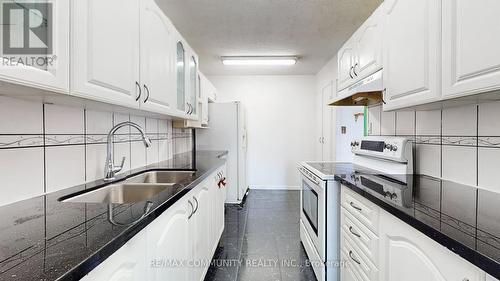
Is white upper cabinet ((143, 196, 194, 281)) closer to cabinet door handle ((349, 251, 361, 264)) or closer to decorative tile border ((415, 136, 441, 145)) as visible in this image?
cabinet door handle ((349, 251, 361, 264))

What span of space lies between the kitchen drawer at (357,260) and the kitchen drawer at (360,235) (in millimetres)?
30

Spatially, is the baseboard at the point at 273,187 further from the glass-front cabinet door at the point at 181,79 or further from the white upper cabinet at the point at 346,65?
the glass-front cabinet door at the point at 181,79

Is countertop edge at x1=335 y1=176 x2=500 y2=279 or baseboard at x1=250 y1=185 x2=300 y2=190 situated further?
baseboard at x1=250 y1=185 x2=300 y2=190

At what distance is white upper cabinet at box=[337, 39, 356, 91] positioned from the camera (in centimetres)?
213

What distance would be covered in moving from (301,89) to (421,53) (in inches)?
149

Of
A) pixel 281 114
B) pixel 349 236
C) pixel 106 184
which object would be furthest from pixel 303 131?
pixel 106 184

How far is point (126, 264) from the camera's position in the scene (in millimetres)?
772

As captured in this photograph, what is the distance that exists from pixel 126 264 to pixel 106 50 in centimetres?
89

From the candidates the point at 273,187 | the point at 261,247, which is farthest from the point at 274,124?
the point at 261,247

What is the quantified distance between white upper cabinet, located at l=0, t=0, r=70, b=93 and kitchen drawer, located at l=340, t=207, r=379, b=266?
57.9 inches

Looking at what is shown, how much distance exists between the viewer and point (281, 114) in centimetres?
507

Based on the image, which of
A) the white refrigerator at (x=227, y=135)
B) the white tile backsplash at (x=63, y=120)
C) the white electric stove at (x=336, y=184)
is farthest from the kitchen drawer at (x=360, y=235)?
the white refrigerator at (x=227, y=135)

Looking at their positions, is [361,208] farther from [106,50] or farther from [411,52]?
[106,50]

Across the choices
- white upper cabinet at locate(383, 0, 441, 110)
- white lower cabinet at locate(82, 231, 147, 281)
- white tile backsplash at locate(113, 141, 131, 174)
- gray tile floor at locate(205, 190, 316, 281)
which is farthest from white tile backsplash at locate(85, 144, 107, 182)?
white upper cabinet at locate(383, 0, 441, 110)
